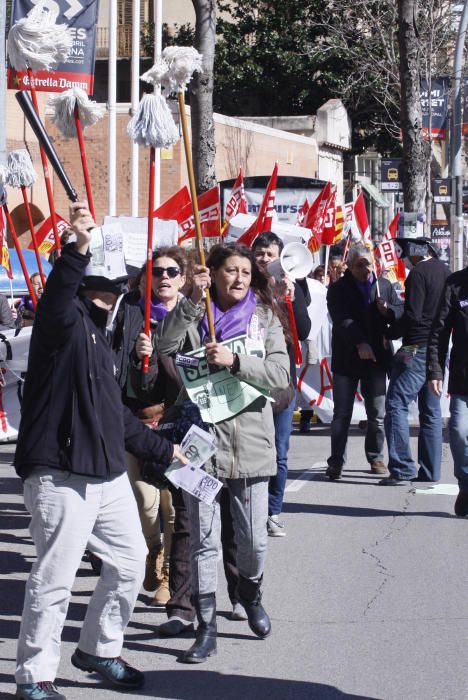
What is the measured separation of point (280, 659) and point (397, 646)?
0.61 m

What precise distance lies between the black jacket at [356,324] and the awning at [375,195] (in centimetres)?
3225

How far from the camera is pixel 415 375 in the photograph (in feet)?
35.9

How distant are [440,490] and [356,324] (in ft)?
5.60

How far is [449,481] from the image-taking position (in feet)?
36.5

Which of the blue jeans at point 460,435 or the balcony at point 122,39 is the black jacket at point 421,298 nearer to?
the blue jeans at point 460,435

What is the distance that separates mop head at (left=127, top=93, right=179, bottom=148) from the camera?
6.17 metres

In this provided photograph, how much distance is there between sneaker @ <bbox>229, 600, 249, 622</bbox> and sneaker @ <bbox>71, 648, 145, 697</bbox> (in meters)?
1.25

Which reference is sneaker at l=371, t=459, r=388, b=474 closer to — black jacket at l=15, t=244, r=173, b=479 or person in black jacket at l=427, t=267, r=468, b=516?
person in black jacket at l=427, t=267, r=468, b=516

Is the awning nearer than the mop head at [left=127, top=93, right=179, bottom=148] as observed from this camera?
No

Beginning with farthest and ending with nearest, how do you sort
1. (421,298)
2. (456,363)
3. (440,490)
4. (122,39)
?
(122,39) → (421,298) → (440,490) → (456,363)

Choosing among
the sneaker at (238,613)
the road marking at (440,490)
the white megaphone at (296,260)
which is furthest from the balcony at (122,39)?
the sneaker at (238,613)

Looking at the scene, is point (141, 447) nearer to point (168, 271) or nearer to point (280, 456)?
point (168, 271)

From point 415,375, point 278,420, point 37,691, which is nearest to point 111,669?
point 37,691

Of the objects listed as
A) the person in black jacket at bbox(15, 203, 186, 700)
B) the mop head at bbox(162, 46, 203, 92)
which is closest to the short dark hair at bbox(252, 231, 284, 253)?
the mop head at bbox(162, 46, 203, 92)
